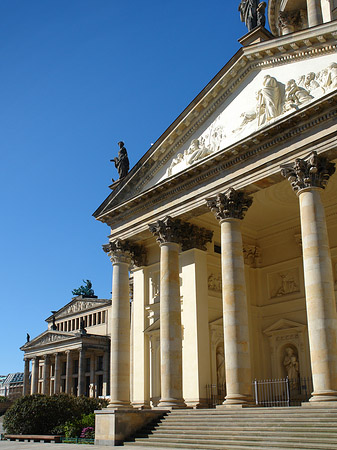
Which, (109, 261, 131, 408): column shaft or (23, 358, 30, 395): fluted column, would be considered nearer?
(109, 261, 131, 408): column shaft

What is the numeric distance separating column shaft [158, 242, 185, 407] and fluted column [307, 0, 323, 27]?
1883 cm

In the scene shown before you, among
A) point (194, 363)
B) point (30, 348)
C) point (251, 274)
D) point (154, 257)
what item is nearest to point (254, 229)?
point (251, 274)

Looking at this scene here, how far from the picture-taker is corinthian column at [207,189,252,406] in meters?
20.6

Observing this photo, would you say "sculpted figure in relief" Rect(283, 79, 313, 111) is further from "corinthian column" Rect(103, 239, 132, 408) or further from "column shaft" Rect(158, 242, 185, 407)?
"corinthian column" Rect(103, 239, 132, 408)

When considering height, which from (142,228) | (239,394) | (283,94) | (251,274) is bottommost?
(239,394)

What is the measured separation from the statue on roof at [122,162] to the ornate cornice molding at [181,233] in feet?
17.4

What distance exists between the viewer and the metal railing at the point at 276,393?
25.0m

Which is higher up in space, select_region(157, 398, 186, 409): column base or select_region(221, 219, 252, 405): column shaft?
select_region(221, 219, 252, 405): column shaft

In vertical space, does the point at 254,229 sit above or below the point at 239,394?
above

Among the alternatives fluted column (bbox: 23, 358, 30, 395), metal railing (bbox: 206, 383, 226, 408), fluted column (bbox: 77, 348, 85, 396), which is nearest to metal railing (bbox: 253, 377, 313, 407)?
metal railing (bbox: 206, 383, 226, 408)

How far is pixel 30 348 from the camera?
3125 inches

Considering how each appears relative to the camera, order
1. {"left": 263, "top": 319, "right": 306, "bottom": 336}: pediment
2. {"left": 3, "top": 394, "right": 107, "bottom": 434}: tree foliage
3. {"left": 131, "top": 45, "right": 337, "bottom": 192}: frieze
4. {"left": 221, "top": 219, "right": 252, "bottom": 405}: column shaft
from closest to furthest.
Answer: {"left": 221, "top": 219, "right": 252, "bottom": 405}: column shaft, {"left": 131, "top": 45, "right": 337, "bottom": 192}: frieze, {"left": 263, "top": 319, "right": 306, "bottom": 336}: pediment, {"left": 3, "top": 394, "right": 107, "bottom": 434}: tree foliage

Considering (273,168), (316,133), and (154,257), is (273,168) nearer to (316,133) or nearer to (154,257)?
(316,133)

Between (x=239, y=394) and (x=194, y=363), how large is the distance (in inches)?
208
